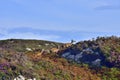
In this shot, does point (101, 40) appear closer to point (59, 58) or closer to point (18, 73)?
point (59, 58)

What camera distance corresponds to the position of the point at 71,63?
4962cm

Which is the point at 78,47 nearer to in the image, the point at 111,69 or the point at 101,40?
the point at 101,40

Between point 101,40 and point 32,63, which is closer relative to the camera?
point 32,63

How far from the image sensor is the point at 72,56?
5359cm

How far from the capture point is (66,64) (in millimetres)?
48562

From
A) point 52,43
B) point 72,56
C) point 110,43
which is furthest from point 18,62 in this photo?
point 52,43

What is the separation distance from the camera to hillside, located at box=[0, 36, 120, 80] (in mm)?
41094

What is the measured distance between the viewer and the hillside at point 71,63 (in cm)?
4109

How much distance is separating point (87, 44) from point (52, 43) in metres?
28.5

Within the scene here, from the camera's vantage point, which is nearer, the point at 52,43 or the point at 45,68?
the point at 45,68

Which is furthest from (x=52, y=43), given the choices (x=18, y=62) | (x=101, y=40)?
(x=18, y=62)

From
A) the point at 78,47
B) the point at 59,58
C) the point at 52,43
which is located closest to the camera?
the point at 59,58

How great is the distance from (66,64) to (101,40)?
9569 millimetres

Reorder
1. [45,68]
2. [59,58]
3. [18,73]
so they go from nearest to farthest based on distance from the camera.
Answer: [18,73] < [45,68] < [59,58]
